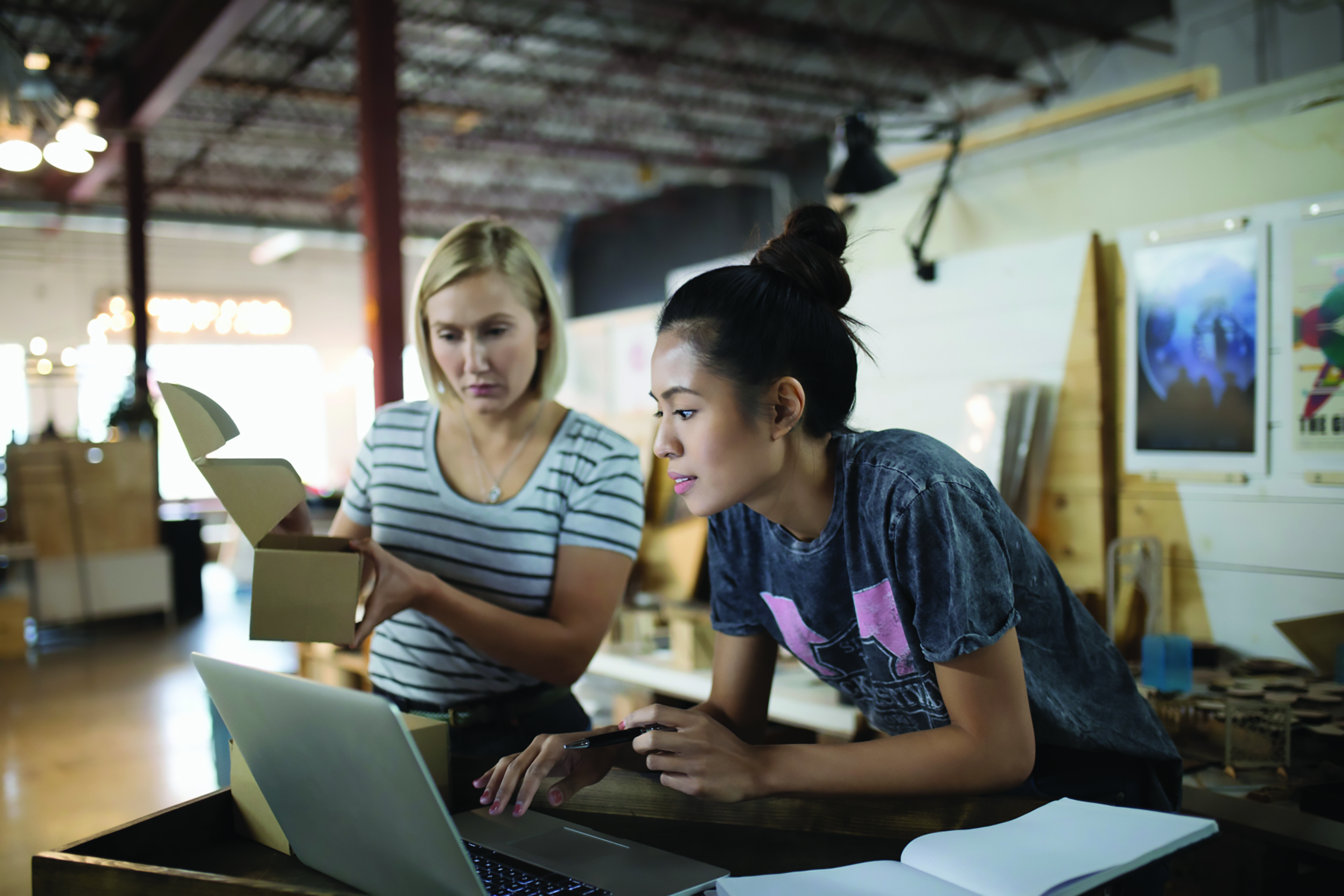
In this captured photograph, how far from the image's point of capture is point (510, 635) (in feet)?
4.52

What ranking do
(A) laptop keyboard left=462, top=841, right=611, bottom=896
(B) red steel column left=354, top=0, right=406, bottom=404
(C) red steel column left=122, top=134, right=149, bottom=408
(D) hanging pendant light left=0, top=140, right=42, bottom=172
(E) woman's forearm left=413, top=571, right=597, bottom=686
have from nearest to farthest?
(A) laptop keyboard left=462, top=841, right=611, bottom=896 < (E) woman's forearm left=413, top=571, right=597, bottom=686 < (B) red steel column left=354, top=0, right=406, bottom=404 < (D) hanging pendant light left=0, top=140, right=42, bottom=172 < (C) red steel column left=122, top=134, right=149, bottom=408

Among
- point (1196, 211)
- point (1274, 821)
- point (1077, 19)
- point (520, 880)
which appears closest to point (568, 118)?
point (1077, 19)

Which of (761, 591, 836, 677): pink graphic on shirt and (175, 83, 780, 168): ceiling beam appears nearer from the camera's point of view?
(761, 591, 836, 677): pink graphic on shirt

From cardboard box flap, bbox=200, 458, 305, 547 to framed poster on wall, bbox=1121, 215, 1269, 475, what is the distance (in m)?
2.14

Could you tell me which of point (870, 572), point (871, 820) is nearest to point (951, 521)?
point (870, 572)

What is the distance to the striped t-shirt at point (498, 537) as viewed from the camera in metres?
1.46

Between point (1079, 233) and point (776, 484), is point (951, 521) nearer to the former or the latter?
point (776, 484)

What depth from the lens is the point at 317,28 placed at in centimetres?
835

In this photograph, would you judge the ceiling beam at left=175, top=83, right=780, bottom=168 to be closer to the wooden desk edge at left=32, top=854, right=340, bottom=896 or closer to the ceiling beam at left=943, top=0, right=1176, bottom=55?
the ceiling beam at left=943, top=0, right=1176, bottom=55

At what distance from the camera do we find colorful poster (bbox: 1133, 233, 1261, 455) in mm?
2291

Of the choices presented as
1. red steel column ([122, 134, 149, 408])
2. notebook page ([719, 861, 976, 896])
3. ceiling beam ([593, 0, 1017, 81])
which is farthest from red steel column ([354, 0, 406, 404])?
red steel column ([122, 134, 149, 408])

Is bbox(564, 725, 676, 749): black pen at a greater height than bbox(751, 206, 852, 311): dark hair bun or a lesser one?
lesser

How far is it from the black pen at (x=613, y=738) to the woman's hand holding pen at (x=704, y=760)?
2cm

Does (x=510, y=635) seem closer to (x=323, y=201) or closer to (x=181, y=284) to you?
(x=323, y=201)
